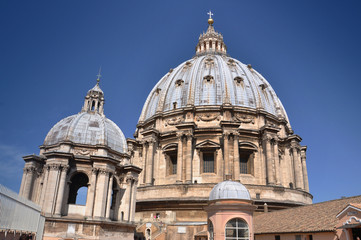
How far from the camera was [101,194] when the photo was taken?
90.0 ft

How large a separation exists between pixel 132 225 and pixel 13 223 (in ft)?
48.0

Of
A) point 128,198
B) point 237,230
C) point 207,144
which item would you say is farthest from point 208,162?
point 237,230

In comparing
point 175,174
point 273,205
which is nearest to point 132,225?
point 175,174

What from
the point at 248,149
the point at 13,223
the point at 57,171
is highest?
the point at 248,149

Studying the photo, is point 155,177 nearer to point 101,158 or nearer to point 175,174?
point 175,174

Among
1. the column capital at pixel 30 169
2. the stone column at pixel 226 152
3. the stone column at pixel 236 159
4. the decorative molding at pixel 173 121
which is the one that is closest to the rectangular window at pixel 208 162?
the stone column at pixel 226 152

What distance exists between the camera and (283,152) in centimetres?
4625

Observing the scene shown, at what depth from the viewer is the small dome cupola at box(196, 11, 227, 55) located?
212 feet

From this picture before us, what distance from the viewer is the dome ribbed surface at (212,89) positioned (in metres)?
47.2

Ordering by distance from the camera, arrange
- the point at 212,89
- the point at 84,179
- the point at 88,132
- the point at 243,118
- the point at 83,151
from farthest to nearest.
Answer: the point at 212,89
the point at 243,118
the point at 84,179
the point at 88,132
the point at 83,151

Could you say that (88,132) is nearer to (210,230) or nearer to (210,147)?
(210,230)

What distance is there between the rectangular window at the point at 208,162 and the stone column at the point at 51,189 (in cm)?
2021

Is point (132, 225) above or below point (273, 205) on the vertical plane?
below

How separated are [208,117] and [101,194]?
2151cm
